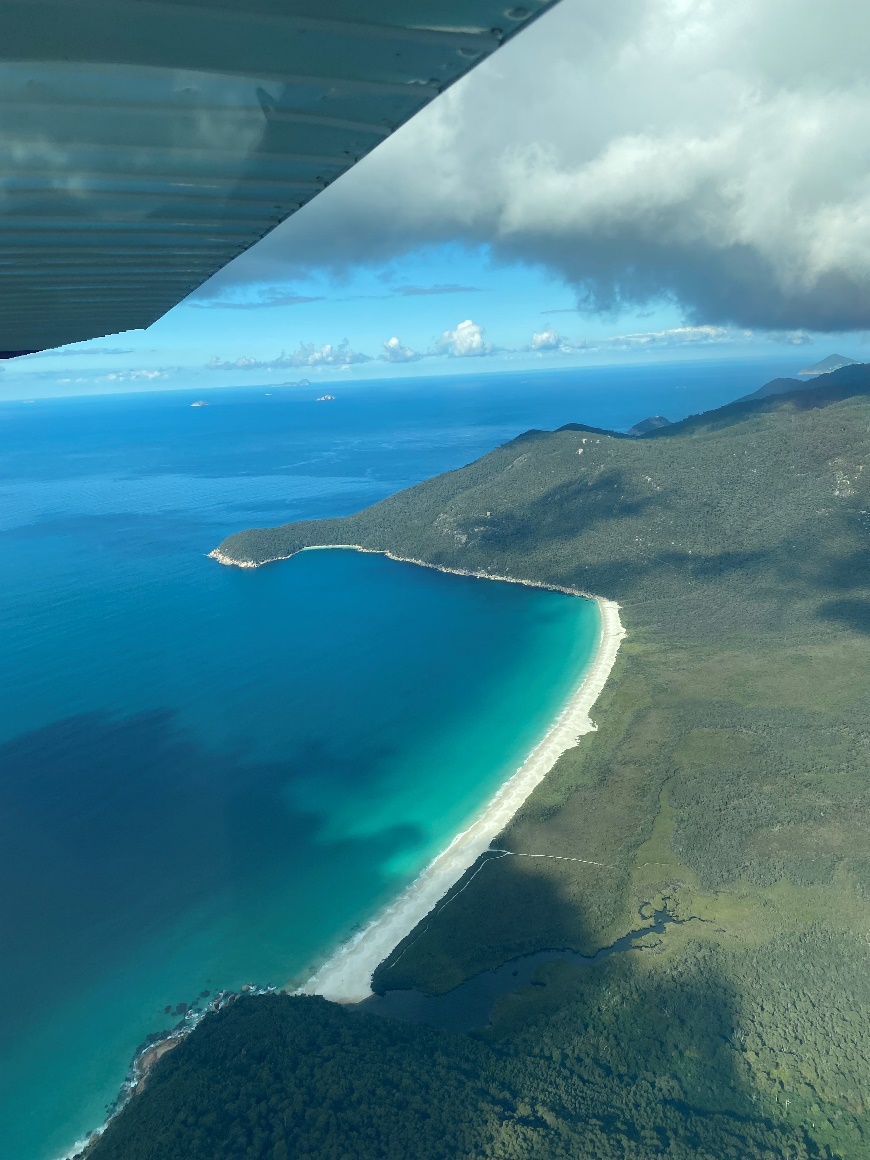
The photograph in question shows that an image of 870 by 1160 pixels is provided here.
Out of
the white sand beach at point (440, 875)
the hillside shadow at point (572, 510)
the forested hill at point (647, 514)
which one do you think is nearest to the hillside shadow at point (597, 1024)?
the white sand beach at point (440, 875)

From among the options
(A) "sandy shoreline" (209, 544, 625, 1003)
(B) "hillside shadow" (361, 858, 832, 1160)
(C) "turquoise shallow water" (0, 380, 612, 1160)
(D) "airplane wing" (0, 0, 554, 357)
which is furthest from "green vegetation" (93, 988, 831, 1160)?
(D) "airplane wing" (0, 0, 554, 357)

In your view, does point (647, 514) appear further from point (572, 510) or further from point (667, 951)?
point (667, 951)

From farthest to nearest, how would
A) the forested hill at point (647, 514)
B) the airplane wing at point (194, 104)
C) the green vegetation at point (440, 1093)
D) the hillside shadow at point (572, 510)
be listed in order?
the hillside shadow at point (572, 510) → the forested hill at point (647, 514) → the green vegetation at point (440, 1093) → the airplane wing at point (194, 104)

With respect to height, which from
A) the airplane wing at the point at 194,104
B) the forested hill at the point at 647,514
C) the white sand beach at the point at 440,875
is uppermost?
the airplane wing at the point at 194,104

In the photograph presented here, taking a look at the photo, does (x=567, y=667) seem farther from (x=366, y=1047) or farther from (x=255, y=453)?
(x=255, y=453)

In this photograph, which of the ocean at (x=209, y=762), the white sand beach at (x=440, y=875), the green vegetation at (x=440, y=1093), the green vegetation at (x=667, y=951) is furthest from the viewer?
the ocean at (x=209, y=762)

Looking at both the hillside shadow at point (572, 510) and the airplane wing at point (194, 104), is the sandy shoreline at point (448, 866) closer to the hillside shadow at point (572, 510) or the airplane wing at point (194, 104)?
the hillside shadow at point (572, 510)

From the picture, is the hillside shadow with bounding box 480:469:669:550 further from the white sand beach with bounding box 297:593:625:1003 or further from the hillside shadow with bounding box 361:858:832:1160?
the hillside shadow with bounding box 361:858:832:1160
